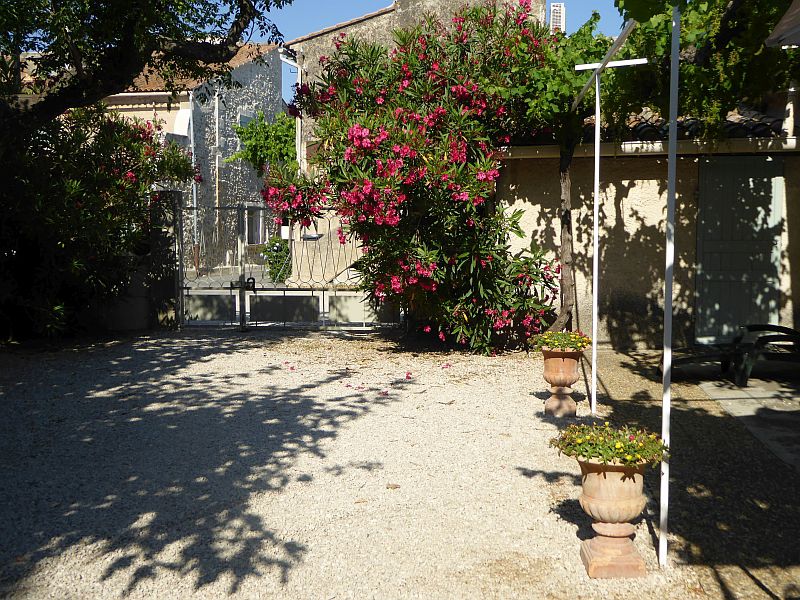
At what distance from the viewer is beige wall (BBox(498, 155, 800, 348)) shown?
10906 millimetres

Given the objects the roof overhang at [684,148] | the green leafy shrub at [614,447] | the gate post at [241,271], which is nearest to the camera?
the green leafy shrub at [614,447]

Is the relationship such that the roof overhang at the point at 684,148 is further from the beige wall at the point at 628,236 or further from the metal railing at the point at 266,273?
the metal railing at the point at 266,273

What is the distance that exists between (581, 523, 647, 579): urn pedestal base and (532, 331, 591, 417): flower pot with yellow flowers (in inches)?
119

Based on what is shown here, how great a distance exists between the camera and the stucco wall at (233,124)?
80.3 ft

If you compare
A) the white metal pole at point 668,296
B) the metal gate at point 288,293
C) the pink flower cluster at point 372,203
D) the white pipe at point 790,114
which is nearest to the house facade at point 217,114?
the metal gate at point 288,293

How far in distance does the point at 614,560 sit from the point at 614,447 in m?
0.55

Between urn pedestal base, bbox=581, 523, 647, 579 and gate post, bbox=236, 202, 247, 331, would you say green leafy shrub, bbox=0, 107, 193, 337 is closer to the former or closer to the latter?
gate post, bbox=236, 202, 247, 331

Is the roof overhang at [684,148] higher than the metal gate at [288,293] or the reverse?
higher

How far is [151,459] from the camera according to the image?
20.3 feet

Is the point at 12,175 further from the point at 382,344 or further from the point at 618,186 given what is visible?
the point at 618,186

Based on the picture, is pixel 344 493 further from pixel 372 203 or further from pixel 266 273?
pixel 266 273

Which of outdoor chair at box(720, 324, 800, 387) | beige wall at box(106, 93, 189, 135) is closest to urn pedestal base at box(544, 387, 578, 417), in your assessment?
outdoor chair at box(720, 324, 800, 387)

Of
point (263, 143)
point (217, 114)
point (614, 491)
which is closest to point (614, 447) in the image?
point (614, 491)

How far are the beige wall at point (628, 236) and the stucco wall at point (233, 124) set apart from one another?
1398cm
